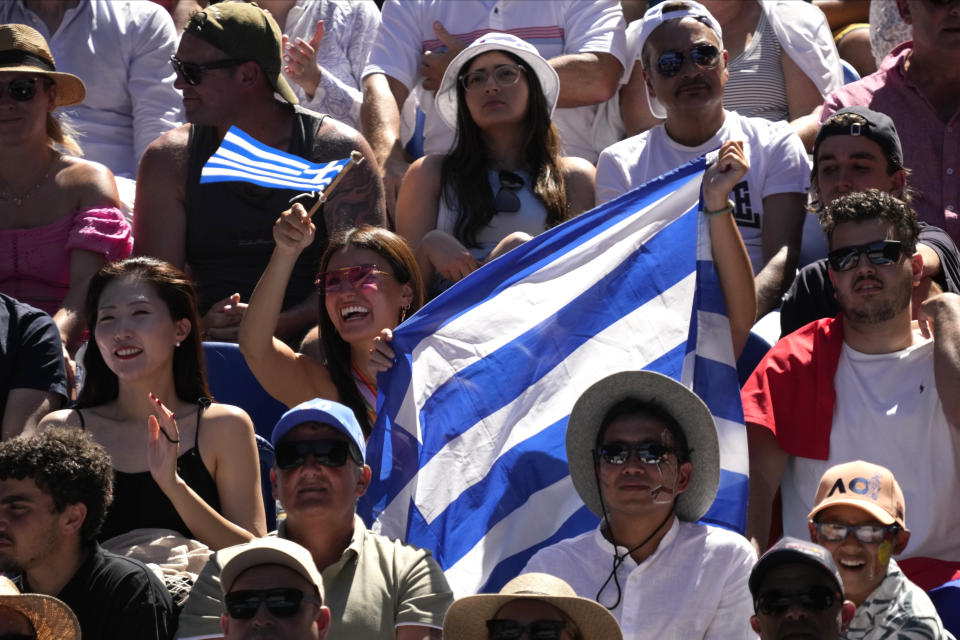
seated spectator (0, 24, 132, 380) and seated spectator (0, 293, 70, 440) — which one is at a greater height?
seated spectator (0, 24, 132, 380)

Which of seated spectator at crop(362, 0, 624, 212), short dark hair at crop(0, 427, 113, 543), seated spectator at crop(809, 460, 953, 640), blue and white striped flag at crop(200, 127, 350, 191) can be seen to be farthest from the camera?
seated spectator at crop(362, 0, 624, 212)

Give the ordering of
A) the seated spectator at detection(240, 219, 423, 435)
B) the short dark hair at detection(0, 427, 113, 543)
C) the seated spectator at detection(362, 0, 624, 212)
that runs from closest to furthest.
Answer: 1. the short dark hair at detection(0, 427, 113, 543)
2. the seated spectator at detection(240, 219, 423, 435)
3. the seated spectator at detection(362, 0, 624, 212)

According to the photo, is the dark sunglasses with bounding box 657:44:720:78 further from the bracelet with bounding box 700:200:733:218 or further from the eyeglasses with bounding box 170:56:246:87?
the eyeglasses with bounding box 170:56:246:87

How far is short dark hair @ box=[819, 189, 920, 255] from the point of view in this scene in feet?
18.1

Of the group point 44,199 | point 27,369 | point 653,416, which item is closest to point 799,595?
point 653,416

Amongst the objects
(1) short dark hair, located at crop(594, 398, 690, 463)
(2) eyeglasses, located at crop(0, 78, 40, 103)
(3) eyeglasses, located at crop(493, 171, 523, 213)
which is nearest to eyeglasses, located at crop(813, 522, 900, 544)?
(1) short dark hair, located at crop(594, 398, 690, 463)

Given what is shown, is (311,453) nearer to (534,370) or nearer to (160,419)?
(160,419)

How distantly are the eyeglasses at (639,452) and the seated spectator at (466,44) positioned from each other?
3.23 meters

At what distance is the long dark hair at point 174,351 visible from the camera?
5648 mm

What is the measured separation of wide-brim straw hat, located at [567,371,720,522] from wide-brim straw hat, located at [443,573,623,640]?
80 cm

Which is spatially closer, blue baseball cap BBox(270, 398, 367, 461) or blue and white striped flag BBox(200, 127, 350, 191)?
blue baseball cap BBox(270, 398, 367, 461)

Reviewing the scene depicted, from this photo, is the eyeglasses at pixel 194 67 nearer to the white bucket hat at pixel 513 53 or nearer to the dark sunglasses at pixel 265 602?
the white bucket hat at pixel 513 53

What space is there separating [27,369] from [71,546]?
1.28 metres

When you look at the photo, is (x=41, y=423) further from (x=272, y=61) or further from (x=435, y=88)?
(x=435, y=88)
